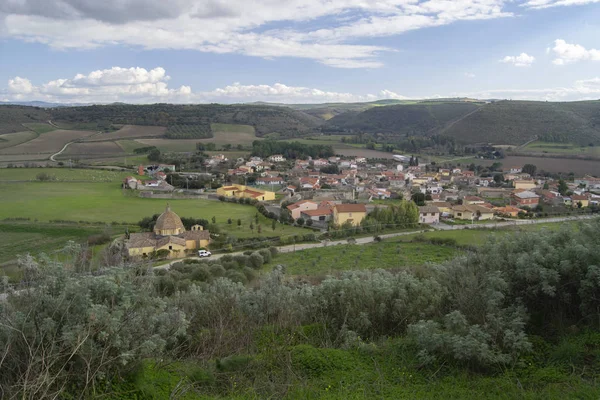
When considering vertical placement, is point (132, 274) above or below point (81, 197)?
above

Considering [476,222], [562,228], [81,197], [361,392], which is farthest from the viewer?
[81,197]

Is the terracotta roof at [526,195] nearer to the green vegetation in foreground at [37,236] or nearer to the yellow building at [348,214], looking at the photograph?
the yellow building at [348,214]

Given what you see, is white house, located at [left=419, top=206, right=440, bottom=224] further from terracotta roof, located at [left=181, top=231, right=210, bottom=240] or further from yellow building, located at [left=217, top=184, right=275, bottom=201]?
terracotta roof, located at [left=181, top=231, right=210, bottom=240]

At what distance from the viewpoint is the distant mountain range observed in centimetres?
8562

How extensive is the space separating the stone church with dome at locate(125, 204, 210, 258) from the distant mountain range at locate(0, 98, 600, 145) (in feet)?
241

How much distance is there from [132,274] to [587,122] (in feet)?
326

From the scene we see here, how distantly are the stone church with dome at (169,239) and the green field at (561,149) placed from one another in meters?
65.4

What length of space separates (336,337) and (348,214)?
2831 centimetres

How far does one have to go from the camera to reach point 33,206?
120 ft

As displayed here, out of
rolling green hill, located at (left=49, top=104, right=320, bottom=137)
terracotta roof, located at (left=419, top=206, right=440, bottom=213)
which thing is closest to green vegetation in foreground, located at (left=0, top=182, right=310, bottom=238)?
terracotta roof, located at (left=419, top=206, right=440, bottom=213)

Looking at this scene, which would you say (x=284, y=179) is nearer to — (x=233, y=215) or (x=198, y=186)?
(x=198, y=186)

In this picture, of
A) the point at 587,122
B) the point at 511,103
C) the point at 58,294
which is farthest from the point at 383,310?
the point at 511,103

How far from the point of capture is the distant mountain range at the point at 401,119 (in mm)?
85625

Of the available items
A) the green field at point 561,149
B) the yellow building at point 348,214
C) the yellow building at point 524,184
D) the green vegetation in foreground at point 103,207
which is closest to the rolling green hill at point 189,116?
the green field at point 561,149
